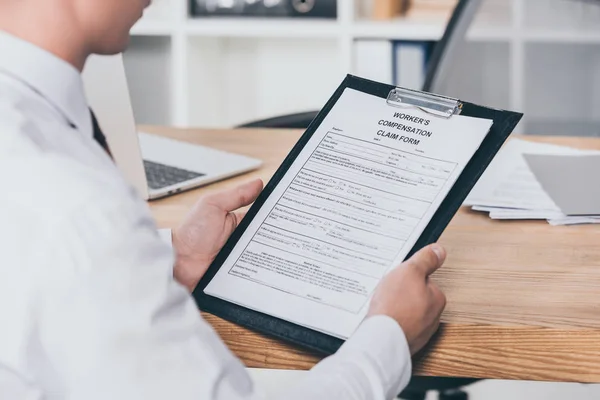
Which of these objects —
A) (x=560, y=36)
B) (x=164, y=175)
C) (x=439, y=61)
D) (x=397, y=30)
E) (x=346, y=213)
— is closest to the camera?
(x=346, y=213)

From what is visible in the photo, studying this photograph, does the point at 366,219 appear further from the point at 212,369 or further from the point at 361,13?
the point at 361,13

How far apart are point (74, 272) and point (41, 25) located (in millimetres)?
217

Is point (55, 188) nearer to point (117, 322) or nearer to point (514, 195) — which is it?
point (117, 322)

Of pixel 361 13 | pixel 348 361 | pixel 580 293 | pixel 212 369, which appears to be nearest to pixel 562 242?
pixel 580 293

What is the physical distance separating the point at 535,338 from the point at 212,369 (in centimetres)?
35

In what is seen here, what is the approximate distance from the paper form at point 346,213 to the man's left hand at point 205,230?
30mm

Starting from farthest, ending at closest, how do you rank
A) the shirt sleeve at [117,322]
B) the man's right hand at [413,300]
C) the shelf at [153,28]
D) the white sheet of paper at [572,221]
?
1. the shelf at [153,28]
2. the white sheet of paper at [572,221]
3. the man's right hand at [413,300]
4. the shirt sleeve at [117,322]

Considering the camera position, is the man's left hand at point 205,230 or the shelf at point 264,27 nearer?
the man's left hand at point 205,230

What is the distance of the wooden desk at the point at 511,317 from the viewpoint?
2.91 ft

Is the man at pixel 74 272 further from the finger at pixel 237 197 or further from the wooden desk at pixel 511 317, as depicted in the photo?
the finger at pixel 237 197

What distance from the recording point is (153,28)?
9.86 ft

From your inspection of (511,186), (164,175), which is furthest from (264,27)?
(511,186)

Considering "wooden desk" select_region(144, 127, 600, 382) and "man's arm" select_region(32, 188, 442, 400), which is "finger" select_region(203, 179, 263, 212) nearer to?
"wooden desk" select_region(144, 127, 600, 382)

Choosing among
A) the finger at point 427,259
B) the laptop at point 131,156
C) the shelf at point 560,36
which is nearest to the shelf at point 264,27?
the shelf at point 560,36
